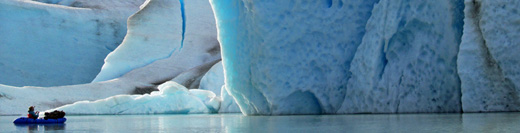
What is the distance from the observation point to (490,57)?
730 centimetres

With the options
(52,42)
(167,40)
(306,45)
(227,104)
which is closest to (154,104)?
(227,104)

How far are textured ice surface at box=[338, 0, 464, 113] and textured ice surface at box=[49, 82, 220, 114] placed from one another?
22.1 ft

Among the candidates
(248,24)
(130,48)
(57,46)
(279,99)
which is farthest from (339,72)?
(57,46)

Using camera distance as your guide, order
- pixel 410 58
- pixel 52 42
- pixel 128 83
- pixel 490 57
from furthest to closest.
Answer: pixel 52 42
pixel 128 83
pixel 410 58
pixel 490 57

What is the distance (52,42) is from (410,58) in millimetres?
20305

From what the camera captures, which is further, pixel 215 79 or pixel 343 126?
pixel 215 79

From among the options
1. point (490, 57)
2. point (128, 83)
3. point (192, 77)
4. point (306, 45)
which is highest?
point (306, 45)

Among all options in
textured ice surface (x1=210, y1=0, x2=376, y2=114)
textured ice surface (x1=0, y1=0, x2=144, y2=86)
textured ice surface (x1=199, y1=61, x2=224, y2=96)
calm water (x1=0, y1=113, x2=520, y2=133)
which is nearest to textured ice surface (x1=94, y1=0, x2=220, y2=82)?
textured ice surface (x1=199, y1=61, x2=224, y2=96)

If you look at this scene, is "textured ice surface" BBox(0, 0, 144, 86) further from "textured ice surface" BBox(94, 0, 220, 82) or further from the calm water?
the calm water

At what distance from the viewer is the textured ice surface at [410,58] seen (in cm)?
763

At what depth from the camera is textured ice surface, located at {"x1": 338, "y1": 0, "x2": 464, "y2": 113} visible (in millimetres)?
7633

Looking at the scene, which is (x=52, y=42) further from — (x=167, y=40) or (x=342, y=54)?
(x=342, y=54)

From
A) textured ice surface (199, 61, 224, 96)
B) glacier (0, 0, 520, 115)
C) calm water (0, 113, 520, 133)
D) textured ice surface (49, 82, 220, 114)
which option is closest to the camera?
calm water (0, 113, 520, 133)

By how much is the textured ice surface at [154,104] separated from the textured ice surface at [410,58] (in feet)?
22.1
